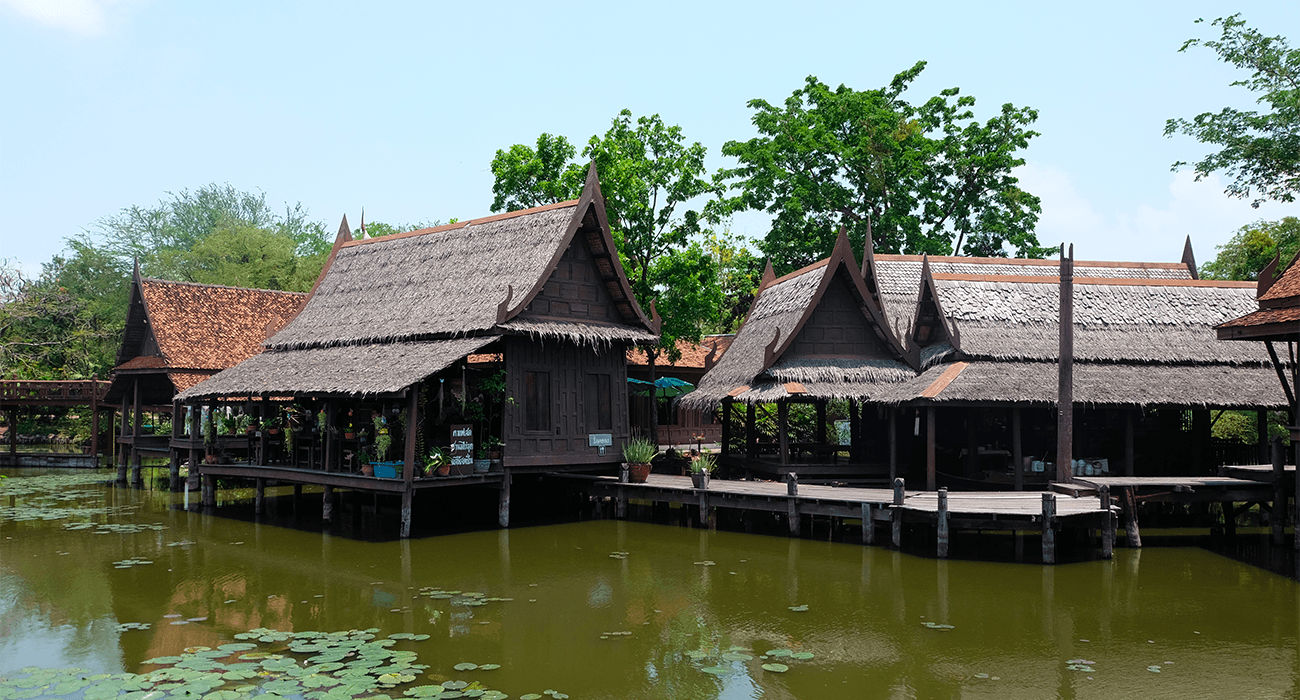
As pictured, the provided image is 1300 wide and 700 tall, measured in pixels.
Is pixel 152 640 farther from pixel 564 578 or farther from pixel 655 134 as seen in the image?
pixel 655 134

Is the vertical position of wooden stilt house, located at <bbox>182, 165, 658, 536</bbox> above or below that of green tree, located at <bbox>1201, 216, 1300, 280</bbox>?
below

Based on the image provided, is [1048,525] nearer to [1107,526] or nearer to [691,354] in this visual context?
[1107,526]

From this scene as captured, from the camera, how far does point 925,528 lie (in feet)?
54.5

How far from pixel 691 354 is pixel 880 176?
9046 mm

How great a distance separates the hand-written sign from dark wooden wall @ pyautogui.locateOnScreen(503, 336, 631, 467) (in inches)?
30.2

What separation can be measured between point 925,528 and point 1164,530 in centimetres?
462

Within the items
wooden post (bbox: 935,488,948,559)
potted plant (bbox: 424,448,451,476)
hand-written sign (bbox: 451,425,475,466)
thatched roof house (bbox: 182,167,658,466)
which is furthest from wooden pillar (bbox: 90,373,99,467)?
wooden post (bbox: 935,488,948,559)

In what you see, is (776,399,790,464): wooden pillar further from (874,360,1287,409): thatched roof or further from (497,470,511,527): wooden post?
(497,470,511,527): wooden post

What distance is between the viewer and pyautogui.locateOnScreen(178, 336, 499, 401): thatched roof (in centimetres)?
1653

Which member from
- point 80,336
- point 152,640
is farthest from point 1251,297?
point 80,336

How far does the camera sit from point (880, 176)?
32219 millimetres

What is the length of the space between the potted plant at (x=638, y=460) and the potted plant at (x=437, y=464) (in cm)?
365

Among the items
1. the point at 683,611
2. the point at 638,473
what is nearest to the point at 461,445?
the point at 638,473

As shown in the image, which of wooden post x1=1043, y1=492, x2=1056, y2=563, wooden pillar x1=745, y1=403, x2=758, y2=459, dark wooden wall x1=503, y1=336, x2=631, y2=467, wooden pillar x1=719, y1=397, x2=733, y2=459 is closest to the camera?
wooden post x1=1043, y1=492, x2=1056, y2=563
